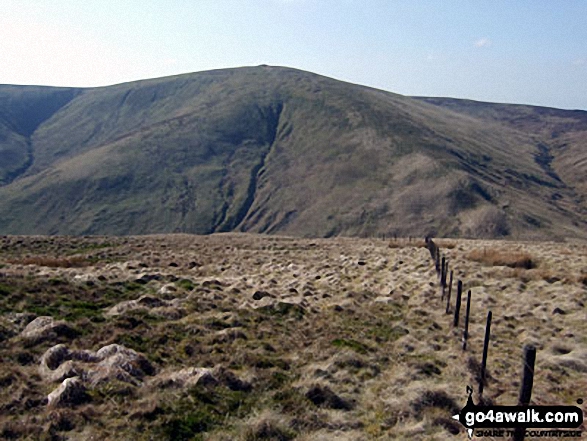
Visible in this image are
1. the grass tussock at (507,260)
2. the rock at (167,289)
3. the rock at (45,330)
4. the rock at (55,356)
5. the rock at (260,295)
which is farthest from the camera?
the grass tussock at (507,260)

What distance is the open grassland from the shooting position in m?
9.09

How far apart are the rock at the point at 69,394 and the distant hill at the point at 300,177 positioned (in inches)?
3331

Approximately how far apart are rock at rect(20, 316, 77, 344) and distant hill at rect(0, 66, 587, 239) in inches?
3246

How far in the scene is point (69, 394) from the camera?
30.2ft

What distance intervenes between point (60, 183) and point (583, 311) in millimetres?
130826

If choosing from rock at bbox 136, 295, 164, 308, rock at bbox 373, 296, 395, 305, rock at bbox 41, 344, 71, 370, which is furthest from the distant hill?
rock at bbox 41, 344, 71, 370

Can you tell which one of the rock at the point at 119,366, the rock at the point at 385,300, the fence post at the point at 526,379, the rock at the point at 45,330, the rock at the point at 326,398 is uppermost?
the fence post at the point at 526,379

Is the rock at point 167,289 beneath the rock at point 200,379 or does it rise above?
beneath

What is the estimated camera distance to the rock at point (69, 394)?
355 inches

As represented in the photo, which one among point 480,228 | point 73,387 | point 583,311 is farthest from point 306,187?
point 73,387

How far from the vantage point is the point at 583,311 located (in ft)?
56.2

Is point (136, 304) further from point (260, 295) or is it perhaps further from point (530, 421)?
point (530, 421)

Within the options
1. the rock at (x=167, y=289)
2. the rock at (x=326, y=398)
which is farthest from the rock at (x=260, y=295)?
the rock at (x=326, y=398)

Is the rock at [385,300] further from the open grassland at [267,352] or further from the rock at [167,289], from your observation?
the rock at [167,289]
